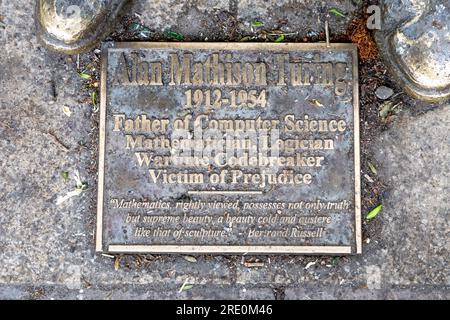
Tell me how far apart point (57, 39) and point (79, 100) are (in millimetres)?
300

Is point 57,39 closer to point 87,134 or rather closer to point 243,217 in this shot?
point 87,134

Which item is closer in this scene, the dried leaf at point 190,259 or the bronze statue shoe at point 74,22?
the bronze statue shoe at point 74,22

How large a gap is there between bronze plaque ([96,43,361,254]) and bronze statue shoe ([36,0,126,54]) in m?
0.12

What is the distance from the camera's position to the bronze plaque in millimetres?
2385

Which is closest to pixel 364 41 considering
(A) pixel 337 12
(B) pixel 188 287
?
(A) pixel 337 12

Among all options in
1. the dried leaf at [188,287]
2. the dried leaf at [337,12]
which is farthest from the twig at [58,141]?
the dried leaf at [337,12]

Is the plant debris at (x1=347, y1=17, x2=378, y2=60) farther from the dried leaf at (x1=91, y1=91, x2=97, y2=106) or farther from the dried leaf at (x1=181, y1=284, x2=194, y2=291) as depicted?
the dried leaf at (x1=181, y1=284, x2=194, y2=291)

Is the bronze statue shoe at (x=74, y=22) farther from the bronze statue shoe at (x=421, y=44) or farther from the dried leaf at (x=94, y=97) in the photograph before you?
the bronze statue shoe at (x=421, y=44)

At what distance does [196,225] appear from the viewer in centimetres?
239

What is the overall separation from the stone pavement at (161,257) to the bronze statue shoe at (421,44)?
7.3 inches

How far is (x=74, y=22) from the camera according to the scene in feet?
7.51

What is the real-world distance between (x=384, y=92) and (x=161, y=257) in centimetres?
131

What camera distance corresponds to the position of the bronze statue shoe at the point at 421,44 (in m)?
2.22

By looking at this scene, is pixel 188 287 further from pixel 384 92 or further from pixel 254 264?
pixel 384 92
